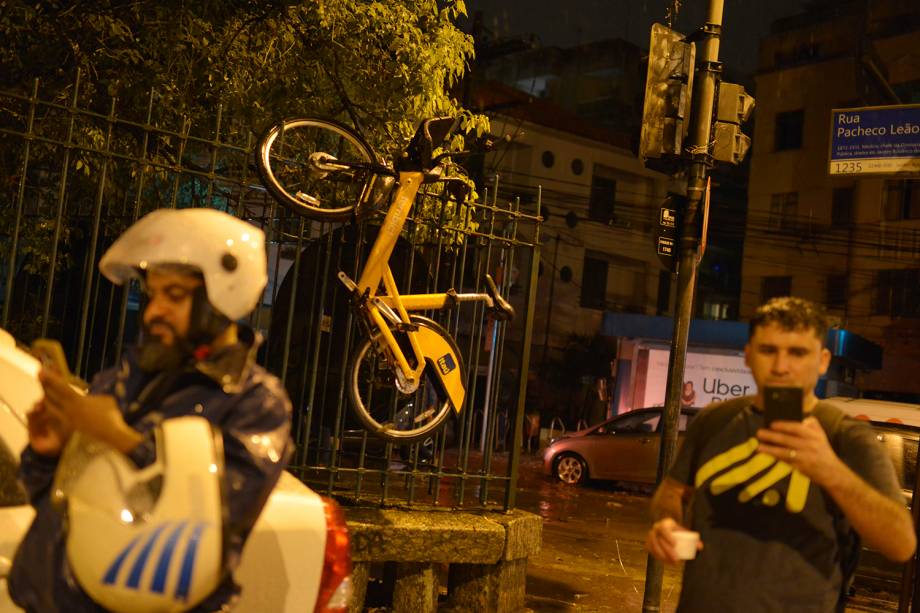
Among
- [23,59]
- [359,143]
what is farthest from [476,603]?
[23,59]

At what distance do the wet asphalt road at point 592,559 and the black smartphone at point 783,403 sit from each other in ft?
17.9

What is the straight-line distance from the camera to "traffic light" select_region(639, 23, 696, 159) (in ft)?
23.3

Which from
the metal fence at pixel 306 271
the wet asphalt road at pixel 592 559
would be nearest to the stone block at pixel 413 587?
the metal fence at pixel 306 271

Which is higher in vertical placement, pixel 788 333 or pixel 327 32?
pixel 327 32

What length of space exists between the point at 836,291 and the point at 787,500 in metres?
32.6

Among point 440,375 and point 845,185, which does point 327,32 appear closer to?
point 440,375

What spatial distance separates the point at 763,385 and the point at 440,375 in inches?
149

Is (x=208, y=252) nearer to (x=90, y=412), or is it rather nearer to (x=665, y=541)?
(x=90, y=412)

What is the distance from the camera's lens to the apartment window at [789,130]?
1358 inches

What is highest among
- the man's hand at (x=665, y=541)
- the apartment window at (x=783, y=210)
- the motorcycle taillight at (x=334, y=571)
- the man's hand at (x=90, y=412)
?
the apartment window at (x=783, y=210)

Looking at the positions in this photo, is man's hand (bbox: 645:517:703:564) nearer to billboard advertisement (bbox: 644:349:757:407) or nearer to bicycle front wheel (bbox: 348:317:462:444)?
bicycle front wheel (bbox: 348:317:462:444)

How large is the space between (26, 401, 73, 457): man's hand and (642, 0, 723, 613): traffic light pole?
16.5 feet

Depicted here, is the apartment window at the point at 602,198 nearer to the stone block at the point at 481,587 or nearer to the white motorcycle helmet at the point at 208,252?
the stone block at the point at 481,587

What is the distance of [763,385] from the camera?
273 cm
